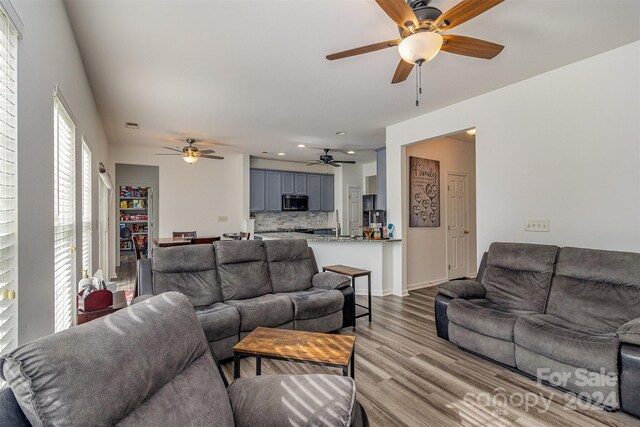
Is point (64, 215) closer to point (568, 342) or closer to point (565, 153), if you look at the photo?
point (568, 342)

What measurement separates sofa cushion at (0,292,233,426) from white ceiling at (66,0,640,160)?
2033mm

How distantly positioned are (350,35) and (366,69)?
2.04ft

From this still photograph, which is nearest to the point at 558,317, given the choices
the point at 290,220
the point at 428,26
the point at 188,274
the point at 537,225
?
the point at 537,225

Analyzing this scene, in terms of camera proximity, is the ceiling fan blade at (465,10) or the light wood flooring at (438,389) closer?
the ceiling fan blade at (465,10)

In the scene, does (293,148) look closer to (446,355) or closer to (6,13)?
(446,355)

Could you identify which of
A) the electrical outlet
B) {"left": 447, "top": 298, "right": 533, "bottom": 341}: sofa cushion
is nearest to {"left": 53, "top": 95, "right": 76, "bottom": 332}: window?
{"left": 447, "top": 298, "right": 533, "bottom": 341}: sofa cushion

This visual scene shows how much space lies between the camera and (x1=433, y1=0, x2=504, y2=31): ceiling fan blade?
164 centimetres

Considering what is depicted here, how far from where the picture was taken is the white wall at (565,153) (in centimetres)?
271

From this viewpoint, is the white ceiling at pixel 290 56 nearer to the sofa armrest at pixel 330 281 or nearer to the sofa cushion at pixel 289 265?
the sofa cushion at pixel 289 265

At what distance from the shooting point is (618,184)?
108 inches

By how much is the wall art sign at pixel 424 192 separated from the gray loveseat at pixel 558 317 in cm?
195

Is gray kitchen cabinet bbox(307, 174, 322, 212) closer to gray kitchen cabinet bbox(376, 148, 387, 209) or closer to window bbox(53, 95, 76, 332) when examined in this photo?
gray kitchen cabinet bbox(376, 148, 387, 209)

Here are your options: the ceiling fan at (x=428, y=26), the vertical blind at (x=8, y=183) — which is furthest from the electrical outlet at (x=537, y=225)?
the vertical blind at (x=8, y=183)

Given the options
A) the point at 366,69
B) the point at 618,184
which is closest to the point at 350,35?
the point at 366,69
